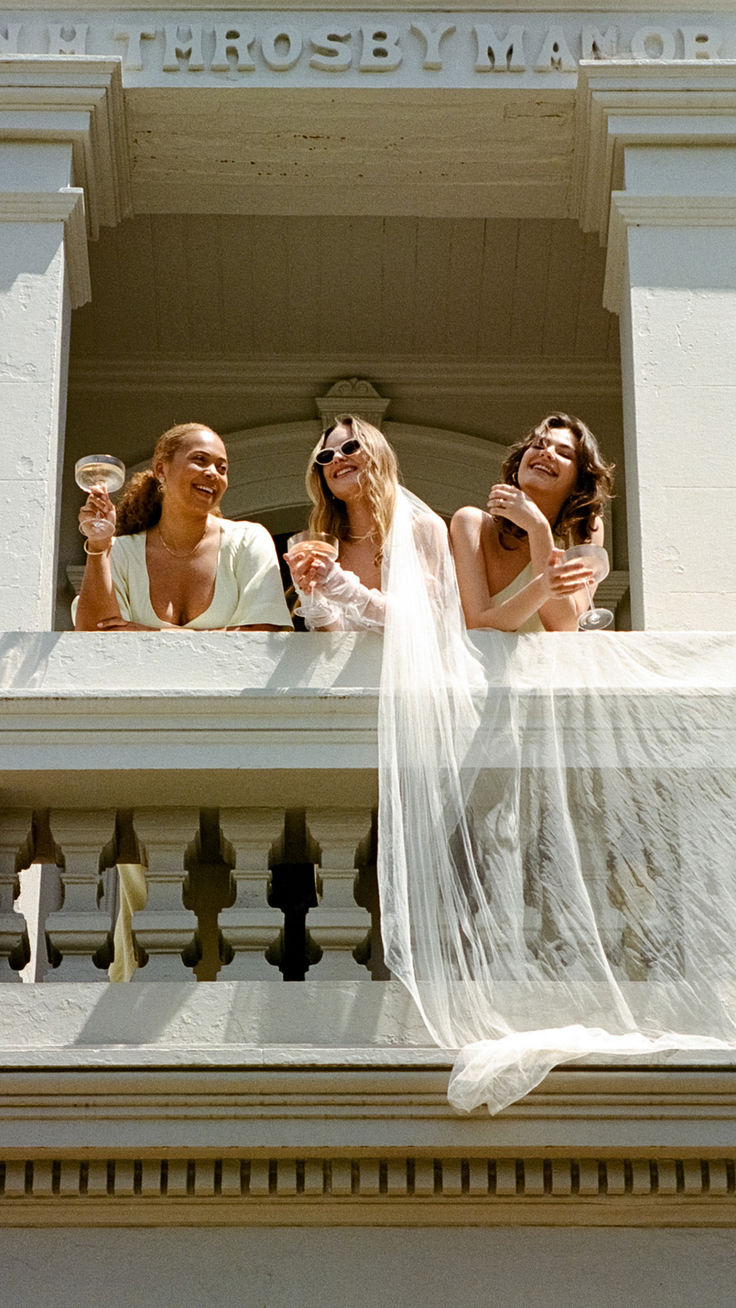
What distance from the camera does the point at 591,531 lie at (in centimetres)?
680

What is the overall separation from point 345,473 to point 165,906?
1591 mm

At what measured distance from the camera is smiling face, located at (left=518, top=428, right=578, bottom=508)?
22.2 ft

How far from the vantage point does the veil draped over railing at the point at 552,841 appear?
214 inches

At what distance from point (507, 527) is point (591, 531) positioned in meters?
0.25

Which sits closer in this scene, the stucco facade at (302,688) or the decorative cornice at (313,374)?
the stucco facade at (302,688)

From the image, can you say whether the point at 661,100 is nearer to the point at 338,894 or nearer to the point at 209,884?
the point at 209,884

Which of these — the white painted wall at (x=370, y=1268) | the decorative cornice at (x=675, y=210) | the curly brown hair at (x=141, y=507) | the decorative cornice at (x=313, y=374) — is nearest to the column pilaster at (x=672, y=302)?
the decorative cornice at (x=675, y=210)

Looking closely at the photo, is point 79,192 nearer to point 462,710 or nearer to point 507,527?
point 507,527

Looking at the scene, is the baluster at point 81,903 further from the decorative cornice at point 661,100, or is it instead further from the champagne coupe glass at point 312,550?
the decorative cornice at point 661,100

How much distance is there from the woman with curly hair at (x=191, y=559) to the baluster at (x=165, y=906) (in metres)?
0.90

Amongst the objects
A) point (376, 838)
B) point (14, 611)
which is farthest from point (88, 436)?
point (376, 838)

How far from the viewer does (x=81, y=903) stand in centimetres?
583

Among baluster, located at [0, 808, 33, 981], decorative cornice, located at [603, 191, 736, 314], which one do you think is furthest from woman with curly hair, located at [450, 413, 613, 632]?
baluster, located at [0, 808, 33, 981]

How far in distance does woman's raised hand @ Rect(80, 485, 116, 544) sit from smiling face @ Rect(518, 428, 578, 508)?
121 centimetres
